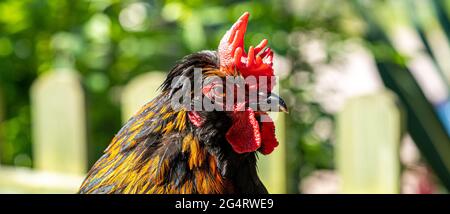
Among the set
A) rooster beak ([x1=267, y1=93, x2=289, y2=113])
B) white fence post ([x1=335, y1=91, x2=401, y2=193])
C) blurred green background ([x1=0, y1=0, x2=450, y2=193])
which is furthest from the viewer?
blurred green background ([x1=0, y1=0, x2=450, y2=193])

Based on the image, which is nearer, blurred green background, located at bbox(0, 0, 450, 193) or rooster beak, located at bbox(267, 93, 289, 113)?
rooster beak, located at bbox(267, 93, 289, 113)

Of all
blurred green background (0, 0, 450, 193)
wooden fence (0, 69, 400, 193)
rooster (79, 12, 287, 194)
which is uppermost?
blurred green background (0, 0, 450, 193)

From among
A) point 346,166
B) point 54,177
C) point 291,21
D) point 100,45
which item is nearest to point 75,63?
point 100,45

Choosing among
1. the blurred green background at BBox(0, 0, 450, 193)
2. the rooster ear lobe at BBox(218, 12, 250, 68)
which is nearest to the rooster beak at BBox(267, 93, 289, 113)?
the rooster ear lobe at BBox(218, 12, 250, 68)

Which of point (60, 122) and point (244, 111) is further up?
point (60, 122)

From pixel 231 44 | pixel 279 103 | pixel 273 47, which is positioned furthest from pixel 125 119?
pixel 279 103

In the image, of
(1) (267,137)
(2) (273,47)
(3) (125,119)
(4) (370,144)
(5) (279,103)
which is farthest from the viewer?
(3) (125,119)

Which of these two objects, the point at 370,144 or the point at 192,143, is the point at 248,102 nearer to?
the point at 192,143

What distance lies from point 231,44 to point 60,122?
4.82ft

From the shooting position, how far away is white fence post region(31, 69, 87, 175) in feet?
9.34

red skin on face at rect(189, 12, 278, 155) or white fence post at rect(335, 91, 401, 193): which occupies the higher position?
white fence post at rect(335, 91, 401, 193)

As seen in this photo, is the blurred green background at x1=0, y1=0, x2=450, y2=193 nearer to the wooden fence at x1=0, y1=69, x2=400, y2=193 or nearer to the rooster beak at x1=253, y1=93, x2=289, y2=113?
the wooden fence at x1=0, y1=69, x2=400, y2=193

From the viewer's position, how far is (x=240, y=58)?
1.57 meters
